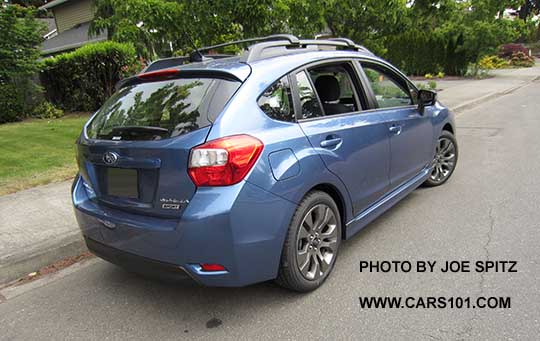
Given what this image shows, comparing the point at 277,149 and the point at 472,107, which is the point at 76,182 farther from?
the point at 472,107

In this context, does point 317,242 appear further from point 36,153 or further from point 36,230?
point 36,153

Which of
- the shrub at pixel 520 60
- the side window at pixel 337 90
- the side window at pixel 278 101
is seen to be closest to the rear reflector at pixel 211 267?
the side window at pixel 278 101

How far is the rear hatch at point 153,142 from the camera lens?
233 centimetres

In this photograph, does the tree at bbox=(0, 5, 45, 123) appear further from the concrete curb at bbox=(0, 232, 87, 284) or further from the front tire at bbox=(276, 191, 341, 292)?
the front tire at bbox=(276, 191, 341, 292)

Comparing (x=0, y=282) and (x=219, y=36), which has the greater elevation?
(x=219, y=36)

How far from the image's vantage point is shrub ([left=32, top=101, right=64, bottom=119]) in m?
10.5

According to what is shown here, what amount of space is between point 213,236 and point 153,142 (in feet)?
2.23

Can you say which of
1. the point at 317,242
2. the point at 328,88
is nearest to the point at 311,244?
the point at 317,242

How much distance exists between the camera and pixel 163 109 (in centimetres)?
261

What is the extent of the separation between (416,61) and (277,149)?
926 inches

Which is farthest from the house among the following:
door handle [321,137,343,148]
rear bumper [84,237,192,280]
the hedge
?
door handle [321,137,343,148]

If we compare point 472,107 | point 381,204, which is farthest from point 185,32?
point 472,107

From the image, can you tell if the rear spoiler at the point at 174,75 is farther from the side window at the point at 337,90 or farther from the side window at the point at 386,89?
the side window at the point at 386,89

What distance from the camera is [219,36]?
20.5 ft
